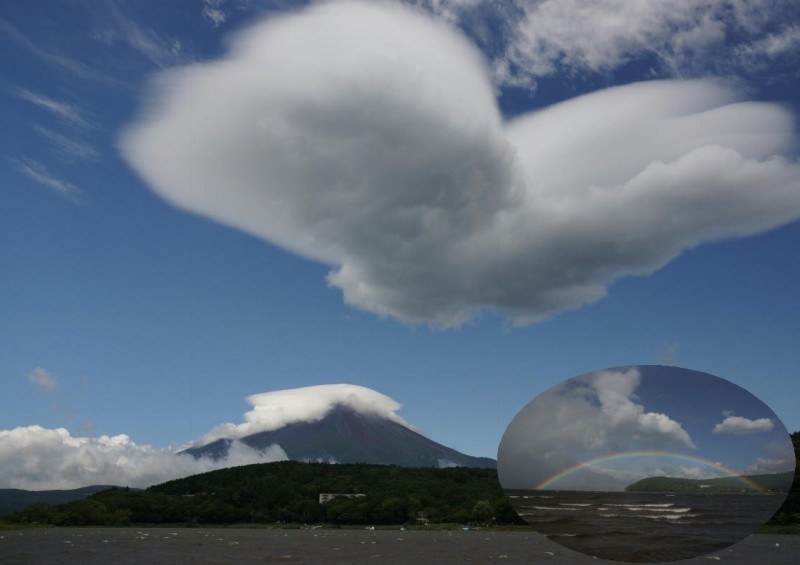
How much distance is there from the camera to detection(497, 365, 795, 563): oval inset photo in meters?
27.3

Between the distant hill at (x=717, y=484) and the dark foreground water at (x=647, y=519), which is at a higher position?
the distant hill at (x=717, y=484)

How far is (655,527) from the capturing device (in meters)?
27.5

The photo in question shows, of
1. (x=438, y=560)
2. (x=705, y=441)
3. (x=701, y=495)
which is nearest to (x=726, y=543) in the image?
(x=701, y=495)

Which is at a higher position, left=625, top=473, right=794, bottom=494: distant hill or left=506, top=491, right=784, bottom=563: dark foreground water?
left=625, top=473, right=794, bottom=494: distant hill

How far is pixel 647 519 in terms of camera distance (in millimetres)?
27438

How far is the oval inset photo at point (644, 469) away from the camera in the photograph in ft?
89.5

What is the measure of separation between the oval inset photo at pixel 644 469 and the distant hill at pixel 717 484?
4 centimetres

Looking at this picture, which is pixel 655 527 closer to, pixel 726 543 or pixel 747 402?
pixel 726 543

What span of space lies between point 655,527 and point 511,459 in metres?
5.48

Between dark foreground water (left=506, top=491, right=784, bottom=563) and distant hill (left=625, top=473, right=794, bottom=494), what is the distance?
0.74 ft

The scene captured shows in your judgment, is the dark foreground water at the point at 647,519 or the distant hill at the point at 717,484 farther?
the distant hill at the point at 717,484

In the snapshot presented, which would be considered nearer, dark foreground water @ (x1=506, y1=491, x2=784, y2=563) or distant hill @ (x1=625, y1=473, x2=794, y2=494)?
dark foreground water @ (x1=506, y1=491, x2=784, y2=563)

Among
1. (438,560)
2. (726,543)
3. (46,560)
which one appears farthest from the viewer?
(46,560)

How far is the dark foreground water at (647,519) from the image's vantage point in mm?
27047
